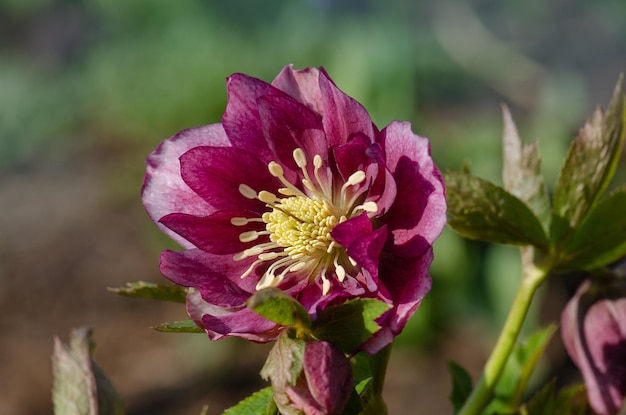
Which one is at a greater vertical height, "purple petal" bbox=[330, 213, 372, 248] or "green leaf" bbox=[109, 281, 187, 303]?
"green leaf" bbox=[109, 281, 187, 303]

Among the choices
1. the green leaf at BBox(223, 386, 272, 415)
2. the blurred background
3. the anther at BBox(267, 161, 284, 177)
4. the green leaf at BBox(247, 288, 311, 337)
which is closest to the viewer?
the green leaf at BBox(247, 288, 311, 337)

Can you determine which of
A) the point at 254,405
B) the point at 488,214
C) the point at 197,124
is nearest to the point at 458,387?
the point at 488,214

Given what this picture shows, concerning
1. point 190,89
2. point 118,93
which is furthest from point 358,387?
point 118,93

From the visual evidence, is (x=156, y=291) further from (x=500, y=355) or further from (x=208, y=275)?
(x=500, y=355)

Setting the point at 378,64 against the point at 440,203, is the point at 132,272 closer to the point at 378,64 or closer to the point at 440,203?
the point at 378,64

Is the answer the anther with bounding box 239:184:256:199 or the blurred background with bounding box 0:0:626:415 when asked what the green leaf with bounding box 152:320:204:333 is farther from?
the blurred background with bounding box 0:0:626:415

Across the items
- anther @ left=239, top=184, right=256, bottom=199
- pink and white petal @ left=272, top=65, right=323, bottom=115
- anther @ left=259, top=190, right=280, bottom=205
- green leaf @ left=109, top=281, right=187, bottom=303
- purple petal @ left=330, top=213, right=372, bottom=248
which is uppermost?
pink and white petal @ left=272, top=65, right=323, bottom=115

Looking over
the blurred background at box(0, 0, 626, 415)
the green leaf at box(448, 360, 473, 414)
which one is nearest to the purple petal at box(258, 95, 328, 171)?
the green leaf at box(448, 360, 473, 414)
